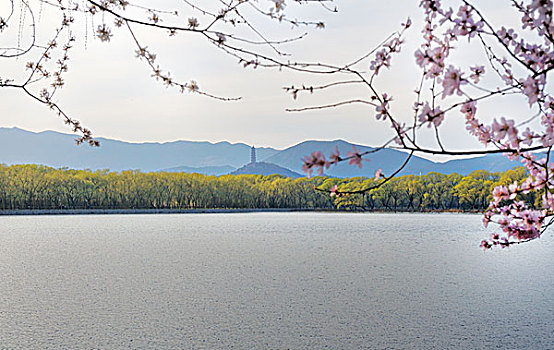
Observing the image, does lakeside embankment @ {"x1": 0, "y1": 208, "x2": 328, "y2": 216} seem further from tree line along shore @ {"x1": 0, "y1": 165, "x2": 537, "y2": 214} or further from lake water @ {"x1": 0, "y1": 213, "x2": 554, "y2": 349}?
lake water @ {"x1": 0, "y1": 213, "x2": 554, "y2": 349}

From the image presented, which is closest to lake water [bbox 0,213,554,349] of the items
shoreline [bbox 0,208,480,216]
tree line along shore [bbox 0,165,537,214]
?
shoreline [bbox 0,208,480,216]

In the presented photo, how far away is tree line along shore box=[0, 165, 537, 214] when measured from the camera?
237ft

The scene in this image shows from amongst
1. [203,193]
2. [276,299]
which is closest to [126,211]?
[203,193]

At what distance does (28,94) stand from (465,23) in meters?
2.91

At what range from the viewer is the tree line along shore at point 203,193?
72.2 m

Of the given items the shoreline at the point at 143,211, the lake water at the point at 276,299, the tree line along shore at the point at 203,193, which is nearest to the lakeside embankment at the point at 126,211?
the shoreline at the point at 143,211

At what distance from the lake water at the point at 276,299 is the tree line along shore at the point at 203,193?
173 feet

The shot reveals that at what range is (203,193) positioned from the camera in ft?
261

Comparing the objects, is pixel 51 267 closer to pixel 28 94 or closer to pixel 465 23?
pixel 28 94

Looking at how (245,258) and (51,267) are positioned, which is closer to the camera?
(51,267)

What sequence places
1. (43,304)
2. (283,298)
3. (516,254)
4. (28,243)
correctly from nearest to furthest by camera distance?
(43,304) < (283,298) < (516,254) < (28,243)

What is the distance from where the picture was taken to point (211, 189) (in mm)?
80750

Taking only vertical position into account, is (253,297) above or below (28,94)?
below

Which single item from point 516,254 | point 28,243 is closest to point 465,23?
point 516,254
